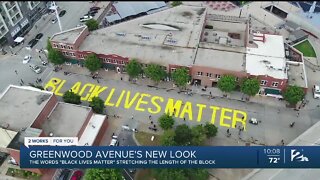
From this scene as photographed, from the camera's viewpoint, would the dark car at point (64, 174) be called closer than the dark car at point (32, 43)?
Yes

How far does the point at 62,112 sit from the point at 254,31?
56.0 meters

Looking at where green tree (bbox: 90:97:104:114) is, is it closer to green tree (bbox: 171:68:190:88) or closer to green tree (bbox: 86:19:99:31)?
green tree (bbox: 171:68:190:88)

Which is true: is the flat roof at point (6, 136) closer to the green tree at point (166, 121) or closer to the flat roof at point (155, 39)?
the green tree at point (166, 121)

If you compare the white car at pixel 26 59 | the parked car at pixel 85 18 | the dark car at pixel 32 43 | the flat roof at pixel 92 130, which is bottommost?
the flat roof at pixel 92 130

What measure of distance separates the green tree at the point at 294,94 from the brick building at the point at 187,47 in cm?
250

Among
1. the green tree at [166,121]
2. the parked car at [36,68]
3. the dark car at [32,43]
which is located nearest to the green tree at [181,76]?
the green tree at [166,121]

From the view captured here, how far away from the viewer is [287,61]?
84.4 metres

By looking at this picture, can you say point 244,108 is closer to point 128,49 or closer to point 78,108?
point 128,49

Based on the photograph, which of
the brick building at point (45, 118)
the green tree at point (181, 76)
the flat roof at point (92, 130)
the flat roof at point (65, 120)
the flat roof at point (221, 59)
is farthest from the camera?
the flat roof at point (221, 59)

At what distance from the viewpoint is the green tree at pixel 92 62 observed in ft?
276

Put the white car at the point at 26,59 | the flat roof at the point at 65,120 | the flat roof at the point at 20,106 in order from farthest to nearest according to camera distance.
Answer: the white car at the point at 26,59 → the flat roof at the point at 65,120 → the flat roof at the point at 20,106

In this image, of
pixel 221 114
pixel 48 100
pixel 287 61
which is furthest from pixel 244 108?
pixel 48 100

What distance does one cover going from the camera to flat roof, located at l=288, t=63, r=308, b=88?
7981 cm

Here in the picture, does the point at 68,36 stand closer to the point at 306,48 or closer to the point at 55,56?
the point at 55,56
